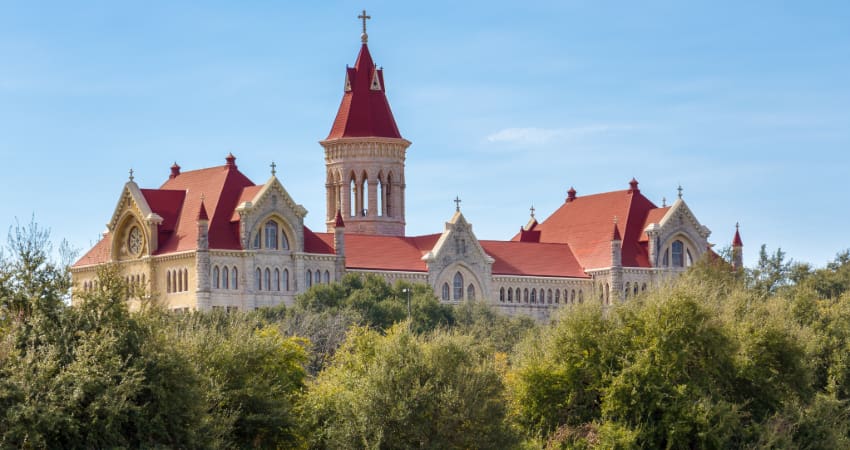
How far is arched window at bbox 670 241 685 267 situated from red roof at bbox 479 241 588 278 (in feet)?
23.2

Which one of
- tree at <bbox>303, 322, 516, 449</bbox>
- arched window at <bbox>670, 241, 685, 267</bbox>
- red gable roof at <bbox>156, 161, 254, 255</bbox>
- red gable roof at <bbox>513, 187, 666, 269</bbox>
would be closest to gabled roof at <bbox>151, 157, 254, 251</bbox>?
red gable roof at <bbox>156, 161, 254, 255</bbox>

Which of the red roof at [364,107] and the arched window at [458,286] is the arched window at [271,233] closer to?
the arched window at [458,286]

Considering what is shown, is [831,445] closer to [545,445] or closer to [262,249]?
[545,445]

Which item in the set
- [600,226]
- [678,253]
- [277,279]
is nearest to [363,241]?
[277,279]

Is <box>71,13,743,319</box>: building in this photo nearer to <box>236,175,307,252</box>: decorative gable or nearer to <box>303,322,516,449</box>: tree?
<box>236,175,307,252</box>: decorative gable

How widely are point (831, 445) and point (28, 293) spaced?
33808mm

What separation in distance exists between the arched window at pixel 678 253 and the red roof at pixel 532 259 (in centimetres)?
707

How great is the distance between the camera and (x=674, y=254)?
486 feet

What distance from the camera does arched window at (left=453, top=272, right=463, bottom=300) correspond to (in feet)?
460

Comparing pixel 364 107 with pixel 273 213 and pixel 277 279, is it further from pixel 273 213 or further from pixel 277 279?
pixel 277 279

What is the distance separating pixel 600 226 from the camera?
5930 inches

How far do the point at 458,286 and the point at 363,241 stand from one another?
25.1 feet

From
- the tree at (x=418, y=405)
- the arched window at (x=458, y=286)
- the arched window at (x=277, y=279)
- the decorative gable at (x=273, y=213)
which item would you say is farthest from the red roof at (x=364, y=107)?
the tree at (x=418, y=405)

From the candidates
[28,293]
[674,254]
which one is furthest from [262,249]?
[28,293]
